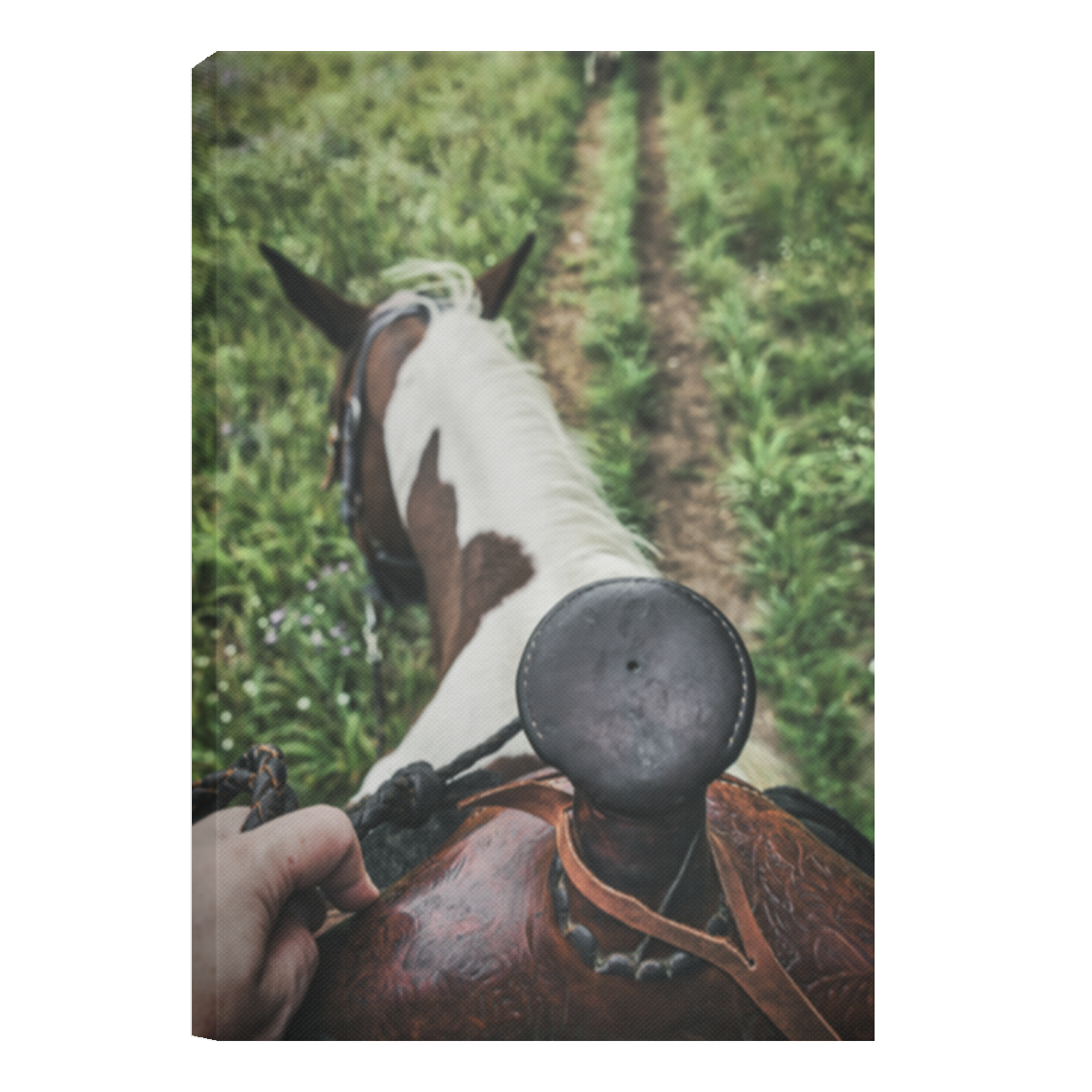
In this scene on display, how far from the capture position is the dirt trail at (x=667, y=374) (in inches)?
47.4

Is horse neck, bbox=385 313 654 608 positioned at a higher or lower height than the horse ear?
lower

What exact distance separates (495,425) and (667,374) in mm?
383

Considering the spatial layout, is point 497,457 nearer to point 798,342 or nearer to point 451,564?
point 451,564

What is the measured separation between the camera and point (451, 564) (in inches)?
47.1

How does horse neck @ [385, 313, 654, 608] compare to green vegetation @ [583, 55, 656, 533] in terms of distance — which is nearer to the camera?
horse neck @ [385, 313, 654, 608]

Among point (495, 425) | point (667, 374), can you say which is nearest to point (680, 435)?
point (667, 374)

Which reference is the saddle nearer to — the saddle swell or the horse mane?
the saddle swell

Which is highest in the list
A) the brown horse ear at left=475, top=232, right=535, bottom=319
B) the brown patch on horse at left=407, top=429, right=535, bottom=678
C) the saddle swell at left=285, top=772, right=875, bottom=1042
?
the brown horse ear at left=475, top=232, right=535, bottom=319

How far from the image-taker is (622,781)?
1.84ft

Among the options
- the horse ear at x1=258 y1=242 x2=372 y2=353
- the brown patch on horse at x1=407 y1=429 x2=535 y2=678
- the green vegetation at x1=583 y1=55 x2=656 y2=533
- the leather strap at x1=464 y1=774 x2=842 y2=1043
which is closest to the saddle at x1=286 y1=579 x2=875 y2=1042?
the leather strap at x1=464 y1=774 x2=842 y2=1043

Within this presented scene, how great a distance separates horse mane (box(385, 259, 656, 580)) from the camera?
3.36 ft

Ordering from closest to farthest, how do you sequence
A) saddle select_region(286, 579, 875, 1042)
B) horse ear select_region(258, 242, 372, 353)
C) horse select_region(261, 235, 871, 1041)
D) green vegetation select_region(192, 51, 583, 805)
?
1. saddle select_region(286, 579, 875, 1042)
2. horse select_region(261, 235, 871, 1041)
3. green vegetation select_region(192, 51, 583, 805)
4. horse ear select_region(258, 242, 372, 353)

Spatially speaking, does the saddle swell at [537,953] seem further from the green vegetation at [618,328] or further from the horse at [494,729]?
the green vegetation at [618,328]
